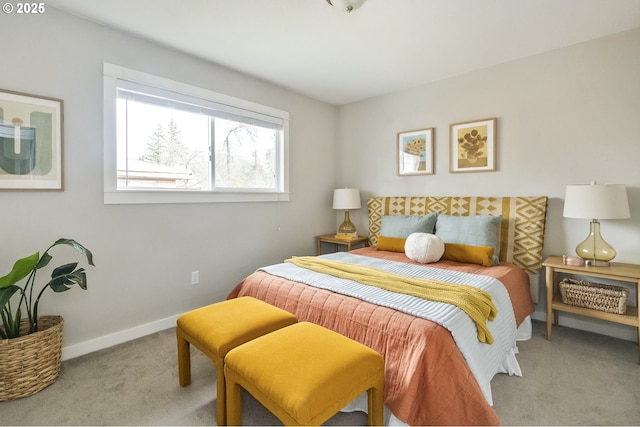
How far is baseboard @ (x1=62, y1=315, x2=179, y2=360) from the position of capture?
2182 millimetres

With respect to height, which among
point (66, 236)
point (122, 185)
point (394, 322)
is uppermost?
point (122, 185)

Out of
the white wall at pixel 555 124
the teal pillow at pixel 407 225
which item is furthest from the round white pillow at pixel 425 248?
the white wall at pixel 555 124

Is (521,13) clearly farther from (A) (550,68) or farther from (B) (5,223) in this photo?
(B) (5,223)

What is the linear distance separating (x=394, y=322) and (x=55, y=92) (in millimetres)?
2678

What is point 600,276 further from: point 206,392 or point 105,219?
point 105,219

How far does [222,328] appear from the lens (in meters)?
1.65

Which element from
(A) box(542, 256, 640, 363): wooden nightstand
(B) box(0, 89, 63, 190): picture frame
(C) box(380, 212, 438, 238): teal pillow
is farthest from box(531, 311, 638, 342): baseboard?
(B) box(0, 89, 63, 190): picture frame

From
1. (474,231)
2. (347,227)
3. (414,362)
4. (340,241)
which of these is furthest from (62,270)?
(474,231)

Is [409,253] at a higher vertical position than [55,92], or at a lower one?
lower

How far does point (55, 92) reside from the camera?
2102 mm

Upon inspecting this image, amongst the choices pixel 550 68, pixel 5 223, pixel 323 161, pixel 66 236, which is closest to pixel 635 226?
pixel 550 68

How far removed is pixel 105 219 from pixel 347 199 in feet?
8.23

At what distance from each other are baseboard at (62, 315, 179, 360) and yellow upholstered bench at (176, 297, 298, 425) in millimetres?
924

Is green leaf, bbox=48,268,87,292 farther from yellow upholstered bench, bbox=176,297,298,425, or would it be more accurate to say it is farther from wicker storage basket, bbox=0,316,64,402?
yellow upholstered bench, bbox=176,297,298,425
